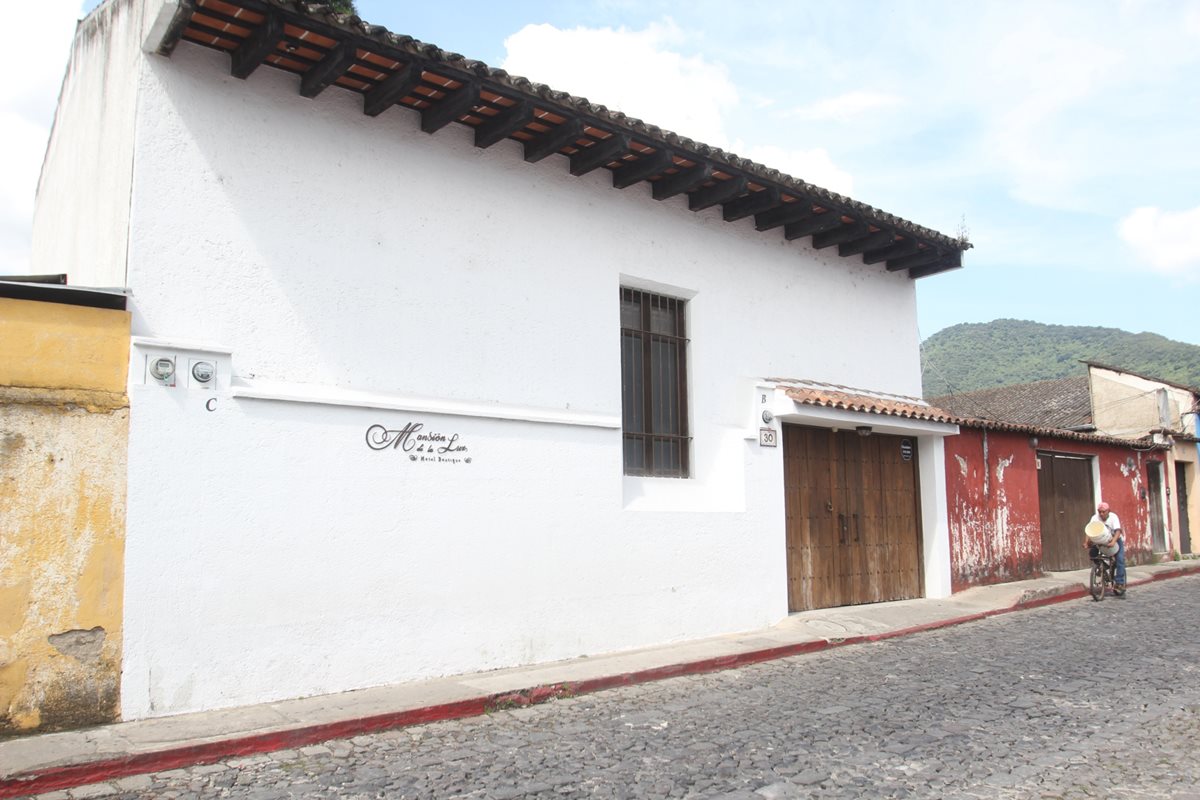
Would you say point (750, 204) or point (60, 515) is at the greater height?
point (750, 204)

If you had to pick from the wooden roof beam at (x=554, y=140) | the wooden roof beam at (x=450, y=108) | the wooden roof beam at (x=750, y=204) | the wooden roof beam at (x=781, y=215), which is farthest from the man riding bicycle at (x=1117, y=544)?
the wooden roof beam at (x=450, y=108)

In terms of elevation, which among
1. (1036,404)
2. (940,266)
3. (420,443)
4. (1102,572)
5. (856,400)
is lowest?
(1102,572)

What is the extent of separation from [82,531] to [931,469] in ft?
33.0

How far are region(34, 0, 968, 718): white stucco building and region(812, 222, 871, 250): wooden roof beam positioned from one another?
0.38 m

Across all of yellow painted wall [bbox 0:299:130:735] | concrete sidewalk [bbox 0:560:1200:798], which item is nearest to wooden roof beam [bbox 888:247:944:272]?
concrete sidewalk [bbox 0:560:1200:798]

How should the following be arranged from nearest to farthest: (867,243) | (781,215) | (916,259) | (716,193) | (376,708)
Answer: (376,708) → (716,193) → (781,215) → (867,243) → (916,259)

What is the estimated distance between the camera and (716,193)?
31.0 ft

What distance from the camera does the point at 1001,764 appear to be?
16.8 ft

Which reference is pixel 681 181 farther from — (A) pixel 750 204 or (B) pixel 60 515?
(B) pixel 60 515

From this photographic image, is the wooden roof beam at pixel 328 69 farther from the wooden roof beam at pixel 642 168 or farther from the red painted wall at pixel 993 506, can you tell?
the red painted wall at pixel 993 506

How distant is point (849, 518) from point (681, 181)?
4.82 m

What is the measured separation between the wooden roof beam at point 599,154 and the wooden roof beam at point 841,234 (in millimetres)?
3655

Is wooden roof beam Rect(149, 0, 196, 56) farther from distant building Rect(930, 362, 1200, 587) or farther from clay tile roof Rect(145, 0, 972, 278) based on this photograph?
distant building Rect(930, 362, 1200, 587)

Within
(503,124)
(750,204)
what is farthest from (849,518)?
(503,124)
